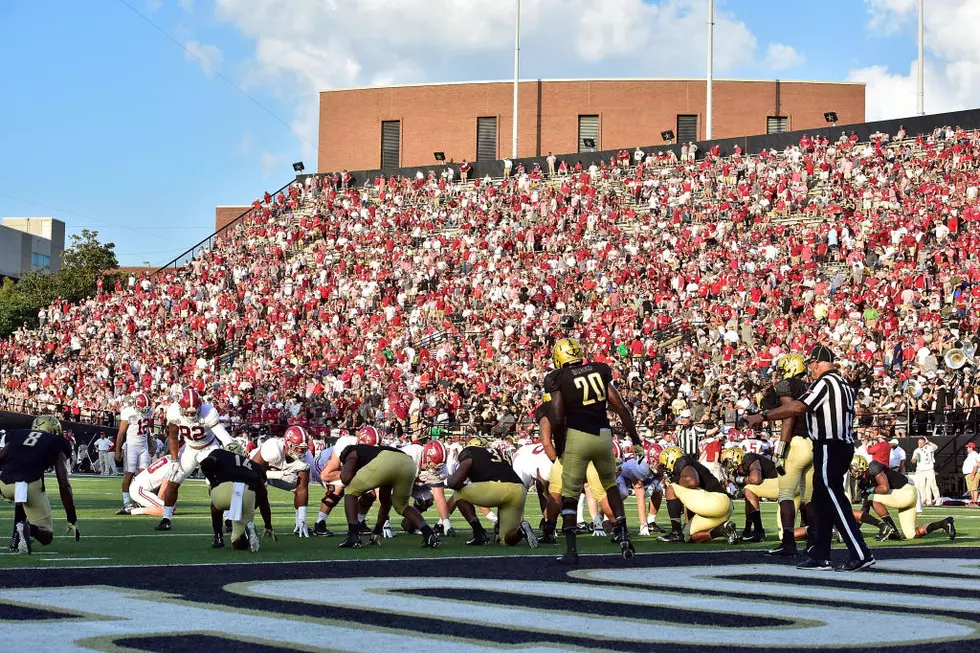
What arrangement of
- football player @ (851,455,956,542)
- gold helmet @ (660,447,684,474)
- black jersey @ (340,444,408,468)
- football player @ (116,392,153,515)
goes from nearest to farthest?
1. black jersey @ (340,444,408,468)
2. football player @ (851,455,956,542)
3. gold helmet @ (660,447,684,474)
4. football player @ (116,392,153,515)

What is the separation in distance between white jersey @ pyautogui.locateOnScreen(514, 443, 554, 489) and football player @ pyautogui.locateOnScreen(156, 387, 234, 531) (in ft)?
10.6

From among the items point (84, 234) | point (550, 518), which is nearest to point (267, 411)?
point (550, 518)

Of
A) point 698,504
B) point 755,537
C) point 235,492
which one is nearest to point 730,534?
point 698,504

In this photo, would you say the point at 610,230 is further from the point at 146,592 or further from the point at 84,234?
the point at 84,234

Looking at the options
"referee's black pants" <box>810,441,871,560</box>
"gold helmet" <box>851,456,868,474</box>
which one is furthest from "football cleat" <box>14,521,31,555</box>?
"gold helmet" <box>851,456,868,474</box>

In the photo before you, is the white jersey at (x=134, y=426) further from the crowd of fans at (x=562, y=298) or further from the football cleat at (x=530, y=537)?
the crowd of fans at (x=562, y=298)

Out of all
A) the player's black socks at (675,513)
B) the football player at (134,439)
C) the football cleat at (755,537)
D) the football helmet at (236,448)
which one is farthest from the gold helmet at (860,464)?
the football player at (134,439)

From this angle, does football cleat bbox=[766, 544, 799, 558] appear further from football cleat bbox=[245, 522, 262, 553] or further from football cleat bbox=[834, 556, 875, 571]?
football cleat bbox=[245, 522, 262, 553]

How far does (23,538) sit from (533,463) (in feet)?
18.3

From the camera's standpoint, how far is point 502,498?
11.9m

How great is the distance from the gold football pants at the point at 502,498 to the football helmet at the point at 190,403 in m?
3.75

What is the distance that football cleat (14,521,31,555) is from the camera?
1020cm

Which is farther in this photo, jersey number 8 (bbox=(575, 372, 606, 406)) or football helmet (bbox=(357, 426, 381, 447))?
football helmet (bbox=(357, 426, 381, 447))

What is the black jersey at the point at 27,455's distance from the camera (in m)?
10.7
